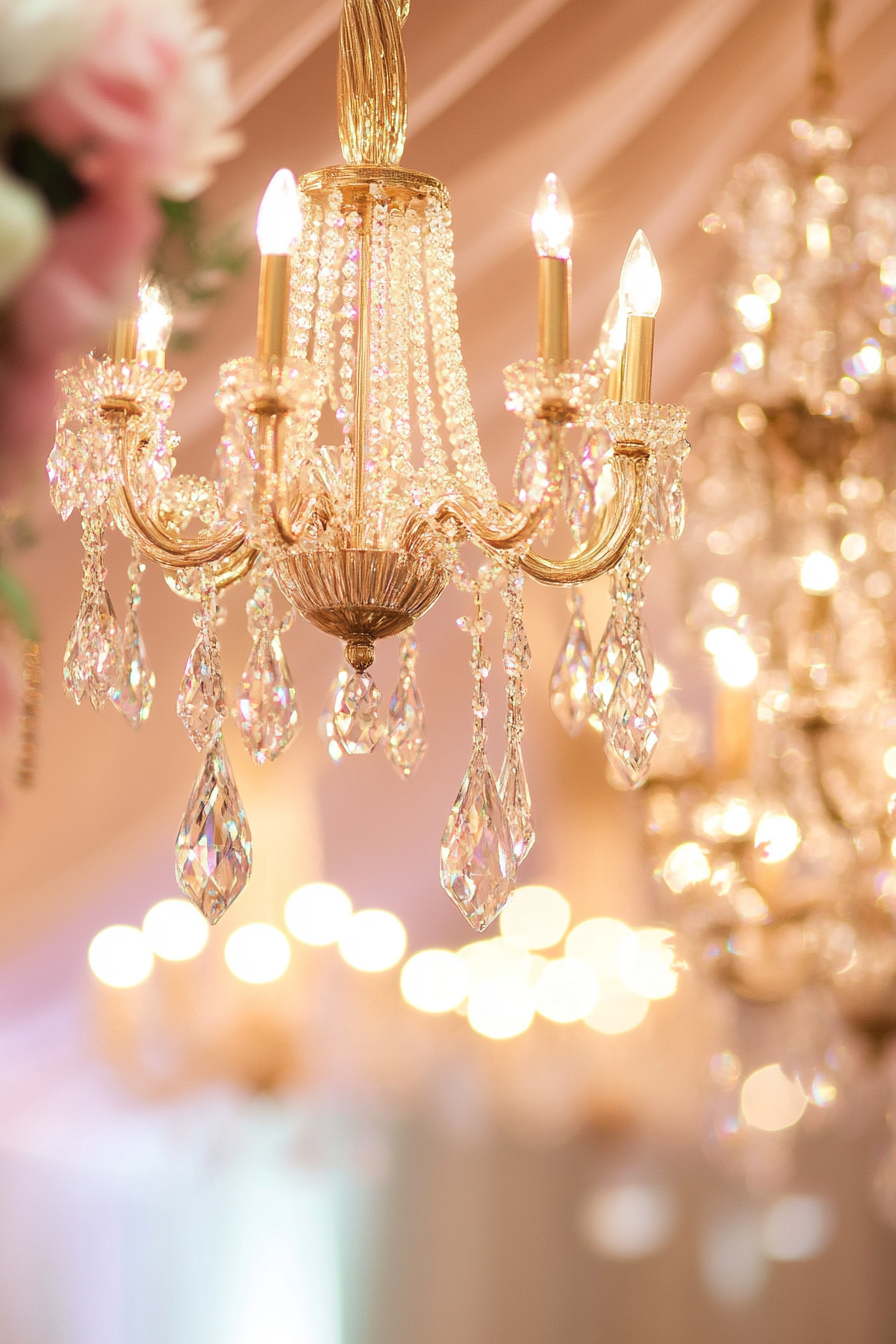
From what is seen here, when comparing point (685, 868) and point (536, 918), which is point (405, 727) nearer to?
point (685, 868)

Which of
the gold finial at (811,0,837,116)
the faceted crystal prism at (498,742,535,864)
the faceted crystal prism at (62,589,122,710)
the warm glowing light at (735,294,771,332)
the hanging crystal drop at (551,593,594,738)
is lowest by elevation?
the faceted crystal prism at (498,742,535,864)

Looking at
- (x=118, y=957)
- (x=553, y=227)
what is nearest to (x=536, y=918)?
(x=118, y=957)

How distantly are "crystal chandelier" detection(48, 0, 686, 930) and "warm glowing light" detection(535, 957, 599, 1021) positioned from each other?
2.70 meters

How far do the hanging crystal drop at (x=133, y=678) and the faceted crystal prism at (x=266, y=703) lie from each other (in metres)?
0.08

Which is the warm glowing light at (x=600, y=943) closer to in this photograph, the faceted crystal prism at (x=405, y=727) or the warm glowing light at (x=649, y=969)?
the warm glowing light at (x=649, y=969)

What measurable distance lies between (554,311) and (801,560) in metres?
1.35

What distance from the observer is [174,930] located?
3.42 metres

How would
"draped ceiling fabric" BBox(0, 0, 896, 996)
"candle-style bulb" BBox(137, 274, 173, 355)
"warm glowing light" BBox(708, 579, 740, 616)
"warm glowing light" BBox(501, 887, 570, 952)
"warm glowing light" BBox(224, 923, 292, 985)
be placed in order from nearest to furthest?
"candle-style bulb" BBox(137, 274, 173, 355) < "draped ceiling fabric" BBox(0, 0, 896, 996) < "warm glowing light" BBox(708, 579, 740, 616) < "warm glowing light" BBox(224, 923, 292, 985) < "warm glowing light" BBox(501, 887, 570, 952)

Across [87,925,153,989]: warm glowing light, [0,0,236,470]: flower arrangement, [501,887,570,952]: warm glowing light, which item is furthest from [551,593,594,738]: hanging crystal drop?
[501,887,570,952]: warm glowing light

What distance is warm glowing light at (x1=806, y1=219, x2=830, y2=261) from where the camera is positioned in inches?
92.5

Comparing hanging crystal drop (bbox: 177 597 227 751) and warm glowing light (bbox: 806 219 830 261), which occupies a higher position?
warm glowing light (bbox: 806 219 830 261)

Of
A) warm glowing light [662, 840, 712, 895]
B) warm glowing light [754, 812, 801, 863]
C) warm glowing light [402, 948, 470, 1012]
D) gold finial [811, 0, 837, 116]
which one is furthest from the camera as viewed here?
warm glowing light [402, 948, 470, 1012]

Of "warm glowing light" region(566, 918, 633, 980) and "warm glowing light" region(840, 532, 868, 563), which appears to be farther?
"warm glowing light" region(566, 918, 633, 980)

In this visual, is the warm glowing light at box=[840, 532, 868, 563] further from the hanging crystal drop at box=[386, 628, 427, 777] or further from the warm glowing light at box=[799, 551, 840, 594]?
the hanging crystal drop at box=[386, 628, 427, 777]
